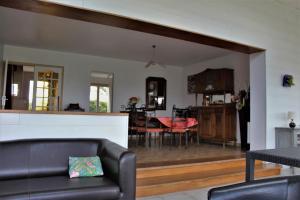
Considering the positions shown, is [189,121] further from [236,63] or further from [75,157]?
[75,157]

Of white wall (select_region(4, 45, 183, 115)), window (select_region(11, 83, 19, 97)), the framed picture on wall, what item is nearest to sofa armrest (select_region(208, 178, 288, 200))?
white wall (select_region(4, 45, 183, 115))

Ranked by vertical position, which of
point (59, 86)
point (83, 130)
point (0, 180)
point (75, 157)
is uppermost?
point (59, 86)

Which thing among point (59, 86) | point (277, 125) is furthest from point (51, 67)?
point (277, 125)

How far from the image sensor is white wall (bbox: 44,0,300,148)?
3.39 meters

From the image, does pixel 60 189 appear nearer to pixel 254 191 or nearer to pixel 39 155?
pixel 39 155

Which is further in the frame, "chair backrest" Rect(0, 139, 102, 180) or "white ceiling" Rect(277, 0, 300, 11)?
"white ceiling" Rect(277, 0, 300, 11)

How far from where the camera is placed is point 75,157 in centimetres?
259

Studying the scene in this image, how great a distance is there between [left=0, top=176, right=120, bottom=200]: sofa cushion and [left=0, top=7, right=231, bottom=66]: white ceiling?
3.38m

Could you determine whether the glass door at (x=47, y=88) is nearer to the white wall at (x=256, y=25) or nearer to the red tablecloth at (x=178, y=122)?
the red tablecloth at (x=178, y=122)

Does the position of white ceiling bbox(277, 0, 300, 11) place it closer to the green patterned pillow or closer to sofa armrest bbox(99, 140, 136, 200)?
sofa armrest bbox(99, 140, 136, 200)

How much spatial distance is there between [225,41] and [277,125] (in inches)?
75.7

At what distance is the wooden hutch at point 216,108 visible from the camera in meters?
6.16

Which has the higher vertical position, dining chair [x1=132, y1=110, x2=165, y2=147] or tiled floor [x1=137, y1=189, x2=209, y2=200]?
dining chair [x1=132, y1=110, x2=165, y2=147]

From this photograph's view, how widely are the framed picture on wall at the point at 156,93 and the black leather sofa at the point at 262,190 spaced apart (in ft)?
23.4
